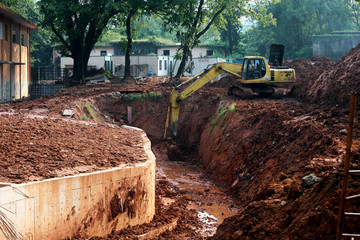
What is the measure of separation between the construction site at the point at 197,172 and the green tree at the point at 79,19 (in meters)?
8.77

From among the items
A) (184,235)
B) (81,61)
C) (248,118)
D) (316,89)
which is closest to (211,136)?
(248,118)

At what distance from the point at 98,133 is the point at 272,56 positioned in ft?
50.8

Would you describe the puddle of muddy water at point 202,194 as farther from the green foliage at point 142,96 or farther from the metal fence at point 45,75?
the metal fence at point 45,75

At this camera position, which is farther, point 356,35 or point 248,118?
point 356,35

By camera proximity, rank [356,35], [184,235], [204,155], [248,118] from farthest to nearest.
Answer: [356,35]
[204,155]
[248,118]
[184,235]

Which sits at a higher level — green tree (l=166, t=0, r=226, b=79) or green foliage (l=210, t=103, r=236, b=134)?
green tree (l=166, t=0, r=226, b=79)

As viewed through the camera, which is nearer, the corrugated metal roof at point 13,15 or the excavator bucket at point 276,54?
the excavator bucket at point 276,54

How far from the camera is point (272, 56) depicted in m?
27.4

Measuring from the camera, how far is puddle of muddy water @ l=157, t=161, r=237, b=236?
542 inches

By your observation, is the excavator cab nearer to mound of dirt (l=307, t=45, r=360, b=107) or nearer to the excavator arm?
the excavator arm

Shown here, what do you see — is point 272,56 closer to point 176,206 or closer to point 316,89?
point 316,89

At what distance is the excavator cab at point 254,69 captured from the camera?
23609 millimetres

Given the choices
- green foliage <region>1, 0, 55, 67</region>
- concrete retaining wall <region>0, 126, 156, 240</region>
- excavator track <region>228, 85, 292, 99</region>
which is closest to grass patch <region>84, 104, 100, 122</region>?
excavator track <region>228, 85, 292, 99</region>

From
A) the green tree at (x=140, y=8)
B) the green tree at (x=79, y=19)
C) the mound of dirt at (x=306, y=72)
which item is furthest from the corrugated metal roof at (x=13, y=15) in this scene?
the mound of dirt at (x=306, y=72)
